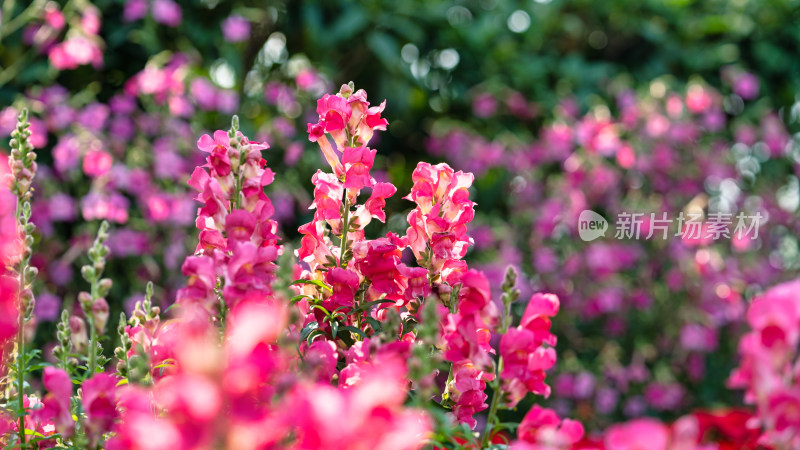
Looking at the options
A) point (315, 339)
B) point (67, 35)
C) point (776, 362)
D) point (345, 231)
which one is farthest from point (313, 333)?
point (67, 35)

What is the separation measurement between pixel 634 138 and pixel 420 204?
3.07m

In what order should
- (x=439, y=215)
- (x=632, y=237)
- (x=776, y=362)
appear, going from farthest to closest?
(x=632, y=237) < (x=439, y=215) < (x=776, y=362)

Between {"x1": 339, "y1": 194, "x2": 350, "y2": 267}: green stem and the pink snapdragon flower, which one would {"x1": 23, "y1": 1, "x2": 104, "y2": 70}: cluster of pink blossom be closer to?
{"x1": 339, "y1": 194, "x2": 350, "y2": 267}: green stem

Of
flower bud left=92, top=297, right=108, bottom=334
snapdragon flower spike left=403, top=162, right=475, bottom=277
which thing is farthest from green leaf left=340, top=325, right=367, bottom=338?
flower bud left=92, top=297, right=108, bottom=334

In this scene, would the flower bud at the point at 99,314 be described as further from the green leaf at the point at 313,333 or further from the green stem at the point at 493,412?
the green stem at the point at 493,412

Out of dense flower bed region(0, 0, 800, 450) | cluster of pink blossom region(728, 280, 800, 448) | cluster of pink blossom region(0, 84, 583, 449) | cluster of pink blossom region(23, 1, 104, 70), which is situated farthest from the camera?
cluster of pink blossom region(23, 1, 104, 70)

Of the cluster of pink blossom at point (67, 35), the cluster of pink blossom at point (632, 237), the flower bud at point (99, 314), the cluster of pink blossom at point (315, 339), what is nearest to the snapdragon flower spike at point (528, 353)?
the cluster of pink blossom at point (315, 339)

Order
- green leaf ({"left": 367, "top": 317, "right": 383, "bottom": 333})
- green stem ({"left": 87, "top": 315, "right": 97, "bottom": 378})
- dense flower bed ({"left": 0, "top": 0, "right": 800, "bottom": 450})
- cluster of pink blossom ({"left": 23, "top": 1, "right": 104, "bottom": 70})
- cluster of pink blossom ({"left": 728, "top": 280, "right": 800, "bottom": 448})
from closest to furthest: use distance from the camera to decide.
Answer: cluster of pink blossom ({"left": 728, "top": 280, "right": 800, "bottom": 448}) < dense flower bed ({"left": 0, "top": 0, "right": 800, "bottom": 450}) < green stem ({"left": 87, "top": 315, "right": 97, "bottom": 378}) < green leaf ({"left": 367, "top": 317, "right": 383, "bottom": 333}) < cluster of pink blossom ({"left": 23, "top": 1, "right": 104, "bottom": 70})

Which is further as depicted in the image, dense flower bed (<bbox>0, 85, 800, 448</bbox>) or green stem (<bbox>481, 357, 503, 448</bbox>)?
green stem (<bbox>481, 357, 503, 448</bbox>)

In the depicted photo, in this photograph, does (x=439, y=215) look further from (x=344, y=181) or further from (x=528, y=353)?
(x=528, y=353)

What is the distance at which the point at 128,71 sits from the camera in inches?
123

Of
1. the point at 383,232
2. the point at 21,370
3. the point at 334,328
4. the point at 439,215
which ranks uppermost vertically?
the point at 439,215

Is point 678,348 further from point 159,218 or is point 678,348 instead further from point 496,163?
point 159,218

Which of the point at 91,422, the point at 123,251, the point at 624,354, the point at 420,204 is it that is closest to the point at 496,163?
the point at 624,354
